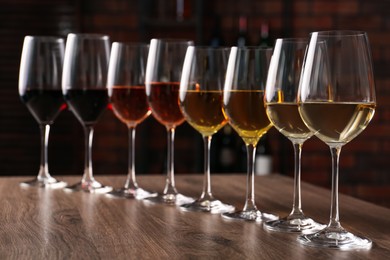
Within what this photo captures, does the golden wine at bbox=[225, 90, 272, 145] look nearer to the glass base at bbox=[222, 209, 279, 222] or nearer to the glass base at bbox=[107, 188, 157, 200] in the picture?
the glass base at bbox=[222, 209, 279, 222]

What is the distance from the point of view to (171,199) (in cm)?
130

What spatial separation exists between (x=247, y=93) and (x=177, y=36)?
103 inches

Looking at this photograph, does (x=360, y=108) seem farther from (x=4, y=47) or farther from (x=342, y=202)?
(x=4, y=47)

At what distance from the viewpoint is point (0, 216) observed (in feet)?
3.71

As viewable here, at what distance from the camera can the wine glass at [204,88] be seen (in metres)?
1.22

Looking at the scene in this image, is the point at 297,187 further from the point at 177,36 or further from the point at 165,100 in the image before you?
the point at 177,36

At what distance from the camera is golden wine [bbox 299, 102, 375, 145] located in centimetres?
94

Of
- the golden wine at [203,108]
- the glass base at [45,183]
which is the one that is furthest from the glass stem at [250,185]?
the glass base at [45,183]

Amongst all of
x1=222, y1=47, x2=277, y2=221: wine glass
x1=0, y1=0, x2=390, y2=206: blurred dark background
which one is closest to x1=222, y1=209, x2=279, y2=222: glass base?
x1=222, y1=47, x2=277, y2=221: wine glass

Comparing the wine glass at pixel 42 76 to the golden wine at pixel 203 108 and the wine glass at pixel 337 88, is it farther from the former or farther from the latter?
the wine glass at pixel 337 88

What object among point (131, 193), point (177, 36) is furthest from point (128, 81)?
point (177, 36)

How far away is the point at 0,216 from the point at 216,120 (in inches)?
14.4

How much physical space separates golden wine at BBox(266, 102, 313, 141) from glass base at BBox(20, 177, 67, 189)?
1.89ft

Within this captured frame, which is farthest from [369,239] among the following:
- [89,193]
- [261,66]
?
[89,193]
